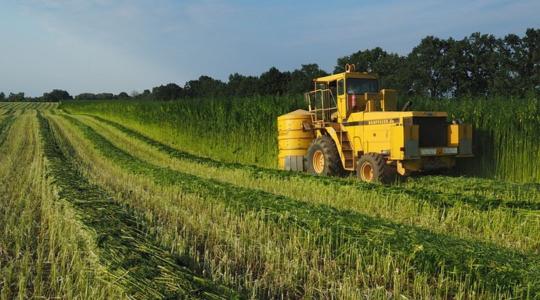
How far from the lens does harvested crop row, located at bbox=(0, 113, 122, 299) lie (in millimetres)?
4012

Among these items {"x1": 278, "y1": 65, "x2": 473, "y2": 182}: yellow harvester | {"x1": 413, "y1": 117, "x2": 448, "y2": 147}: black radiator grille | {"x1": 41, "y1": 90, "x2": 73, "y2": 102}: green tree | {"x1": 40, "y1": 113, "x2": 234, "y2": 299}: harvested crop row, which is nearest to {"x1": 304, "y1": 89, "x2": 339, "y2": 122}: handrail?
{"x1": 278, "y1": 65, "x2": 473, "y2": 182}: yellow harvester

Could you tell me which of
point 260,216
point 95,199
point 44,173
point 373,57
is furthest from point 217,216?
point 373,57

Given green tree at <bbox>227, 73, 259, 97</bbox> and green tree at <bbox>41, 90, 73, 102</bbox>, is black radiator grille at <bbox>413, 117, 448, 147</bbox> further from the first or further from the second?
green tree at <bbox>41, 90, 73, 102</bbox>

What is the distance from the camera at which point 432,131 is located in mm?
11047

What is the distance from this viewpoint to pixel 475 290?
4.34m

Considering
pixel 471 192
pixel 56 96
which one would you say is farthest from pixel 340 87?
pixel 56 96

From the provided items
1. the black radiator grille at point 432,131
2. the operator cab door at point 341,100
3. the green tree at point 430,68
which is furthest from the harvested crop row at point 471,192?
the green tree at point 430,68

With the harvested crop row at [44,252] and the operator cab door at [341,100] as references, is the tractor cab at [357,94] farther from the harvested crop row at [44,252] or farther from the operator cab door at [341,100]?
the harvested crop row at [44,252]

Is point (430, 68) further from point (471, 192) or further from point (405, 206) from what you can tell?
point (405, 206)

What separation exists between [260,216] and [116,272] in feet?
10.4

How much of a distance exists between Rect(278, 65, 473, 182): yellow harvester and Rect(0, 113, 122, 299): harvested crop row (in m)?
6.51

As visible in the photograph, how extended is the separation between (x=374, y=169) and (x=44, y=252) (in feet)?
23.9

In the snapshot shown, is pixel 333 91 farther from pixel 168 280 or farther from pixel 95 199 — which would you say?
pixel 168 280

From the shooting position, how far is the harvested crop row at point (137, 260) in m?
3.71
